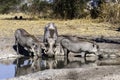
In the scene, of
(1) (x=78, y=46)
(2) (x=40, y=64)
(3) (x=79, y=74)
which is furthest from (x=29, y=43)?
(3) (x=79, y=74)

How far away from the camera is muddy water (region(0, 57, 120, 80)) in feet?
56.7

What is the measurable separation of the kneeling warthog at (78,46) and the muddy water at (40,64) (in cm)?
50

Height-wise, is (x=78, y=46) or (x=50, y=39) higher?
(x=50, y=39)

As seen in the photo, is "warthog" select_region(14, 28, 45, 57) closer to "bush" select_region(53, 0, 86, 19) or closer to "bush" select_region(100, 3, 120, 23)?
"bush" select_region(100, 3, 120, 23)

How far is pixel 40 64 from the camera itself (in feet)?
62.1

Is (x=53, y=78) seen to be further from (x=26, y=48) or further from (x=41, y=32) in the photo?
(x=41, y=32)

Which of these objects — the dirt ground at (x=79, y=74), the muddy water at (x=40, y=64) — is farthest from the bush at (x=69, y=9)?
the dirt ground at (x=79, y=74)

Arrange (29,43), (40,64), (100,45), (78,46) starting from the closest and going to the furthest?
(40,64)
(78,46)
(29,43)
(100,45)

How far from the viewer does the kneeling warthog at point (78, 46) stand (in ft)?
69.8

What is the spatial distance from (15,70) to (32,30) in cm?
1406

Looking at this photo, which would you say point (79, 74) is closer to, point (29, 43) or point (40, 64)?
point (40, 64)

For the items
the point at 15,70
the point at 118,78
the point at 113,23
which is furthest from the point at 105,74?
the point at 113,23

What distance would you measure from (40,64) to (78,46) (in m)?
2.99

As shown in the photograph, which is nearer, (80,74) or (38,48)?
(80,74)
